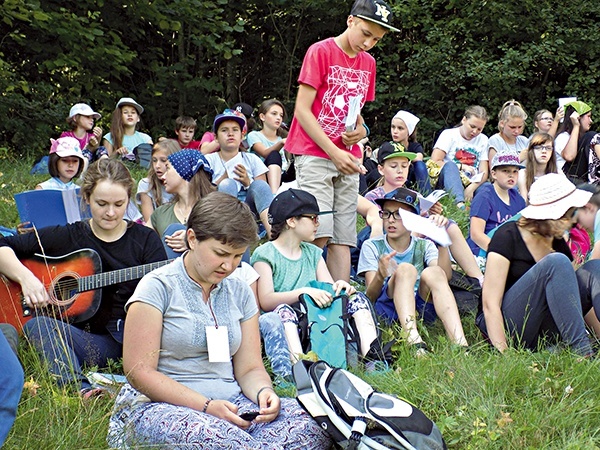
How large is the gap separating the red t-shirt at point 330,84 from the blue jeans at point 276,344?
1220 millimetres

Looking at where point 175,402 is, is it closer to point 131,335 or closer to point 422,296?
point 131,335

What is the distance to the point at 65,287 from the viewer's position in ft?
13.7

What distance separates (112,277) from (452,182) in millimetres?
4786

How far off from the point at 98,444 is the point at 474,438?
59.0 inches

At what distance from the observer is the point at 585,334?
4.10 m

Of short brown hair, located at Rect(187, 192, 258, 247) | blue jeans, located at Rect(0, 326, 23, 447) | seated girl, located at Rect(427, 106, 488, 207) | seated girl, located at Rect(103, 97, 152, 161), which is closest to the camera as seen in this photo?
blue jeans, located at Rect(0, 326, 23, 447)

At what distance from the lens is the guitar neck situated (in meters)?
4.12

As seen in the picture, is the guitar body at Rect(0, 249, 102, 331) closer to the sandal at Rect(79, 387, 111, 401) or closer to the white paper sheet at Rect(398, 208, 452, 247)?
the sandal at Rect(79, 387, 111, 401)

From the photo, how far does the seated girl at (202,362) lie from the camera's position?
9.66 ft

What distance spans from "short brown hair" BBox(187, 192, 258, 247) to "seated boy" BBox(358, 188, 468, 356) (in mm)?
1541

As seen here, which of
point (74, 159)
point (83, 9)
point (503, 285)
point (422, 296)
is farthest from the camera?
point (83, 9)

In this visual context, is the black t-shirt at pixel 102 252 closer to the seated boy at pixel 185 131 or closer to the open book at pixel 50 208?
the open book at pixel 50 208

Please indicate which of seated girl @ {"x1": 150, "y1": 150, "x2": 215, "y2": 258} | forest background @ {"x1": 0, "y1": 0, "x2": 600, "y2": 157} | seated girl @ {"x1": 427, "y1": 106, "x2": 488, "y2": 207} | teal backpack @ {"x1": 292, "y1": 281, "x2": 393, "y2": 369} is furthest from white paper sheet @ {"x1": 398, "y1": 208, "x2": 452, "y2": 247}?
forest background @ {"x1": 0, "y1": 0, "x2": 600, "y2": 157}

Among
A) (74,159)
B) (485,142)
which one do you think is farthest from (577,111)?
(74,159)
